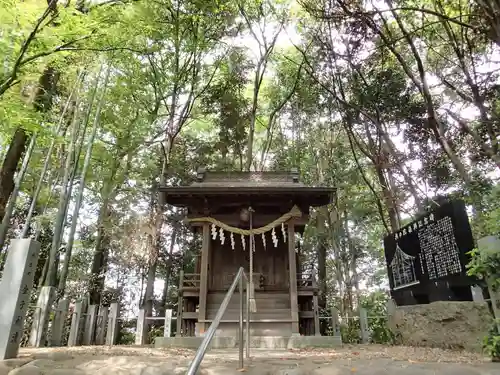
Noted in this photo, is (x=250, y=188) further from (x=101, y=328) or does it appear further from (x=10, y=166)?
(x=10, y=166)

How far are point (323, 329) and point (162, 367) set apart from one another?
11.6 m

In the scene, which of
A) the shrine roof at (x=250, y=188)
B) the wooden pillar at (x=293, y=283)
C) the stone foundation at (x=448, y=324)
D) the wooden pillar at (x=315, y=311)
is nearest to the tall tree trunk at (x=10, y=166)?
the shrine roof at (x=250, y=188)

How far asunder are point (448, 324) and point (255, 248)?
19.4 feet

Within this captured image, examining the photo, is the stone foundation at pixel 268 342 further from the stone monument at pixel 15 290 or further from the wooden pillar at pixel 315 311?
Answer: the stone monument at pixel 15 290

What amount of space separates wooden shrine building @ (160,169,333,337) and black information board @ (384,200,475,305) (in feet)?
7.76

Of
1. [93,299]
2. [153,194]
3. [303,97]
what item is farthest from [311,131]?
[93,299]

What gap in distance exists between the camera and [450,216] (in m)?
6.30

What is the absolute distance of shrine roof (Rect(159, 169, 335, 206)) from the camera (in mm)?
9258

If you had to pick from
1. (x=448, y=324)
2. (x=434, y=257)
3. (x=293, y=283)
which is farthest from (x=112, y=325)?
(x=434, y=257)

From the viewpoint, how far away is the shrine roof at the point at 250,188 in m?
9.26

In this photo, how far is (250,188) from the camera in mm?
9273

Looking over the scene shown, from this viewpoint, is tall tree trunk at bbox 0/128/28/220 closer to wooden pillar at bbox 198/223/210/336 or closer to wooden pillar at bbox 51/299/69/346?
wooden pillar at bbox 51/299/69/346

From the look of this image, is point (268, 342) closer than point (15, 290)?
No

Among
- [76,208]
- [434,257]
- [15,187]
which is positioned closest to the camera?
[434,257]
